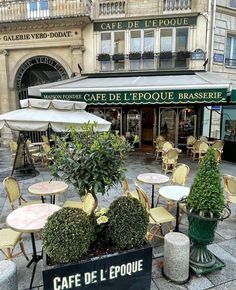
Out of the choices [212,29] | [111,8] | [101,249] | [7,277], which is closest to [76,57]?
[111,8]

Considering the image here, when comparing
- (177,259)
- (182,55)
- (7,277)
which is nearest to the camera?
(7,277)

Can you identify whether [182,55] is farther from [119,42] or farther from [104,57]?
[104,57]

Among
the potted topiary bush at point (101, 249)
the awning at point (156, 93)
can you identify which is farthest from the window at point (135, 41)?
the potted topiary bush at point (101, 249)

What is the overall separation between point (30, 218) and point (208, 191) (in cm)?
269

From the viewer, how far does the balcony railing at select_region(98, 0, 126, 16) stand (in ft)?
43.6

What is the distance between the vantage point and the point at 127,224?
125 inches

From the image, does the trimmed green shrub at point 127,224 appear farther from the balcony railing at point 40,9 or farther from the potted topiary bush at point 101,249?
the balcony railing at point 40,9

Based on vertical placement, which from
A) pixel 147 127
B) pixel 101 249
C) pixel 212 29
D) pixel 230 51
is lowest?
pixel 101 249

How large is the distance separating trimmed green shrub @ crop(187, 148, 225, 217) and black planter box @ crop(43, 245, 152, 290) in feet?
3.28

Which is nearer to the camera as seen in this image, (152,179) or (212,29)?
(152,179)

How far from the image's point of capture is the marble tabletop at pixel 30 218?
340 centimetres

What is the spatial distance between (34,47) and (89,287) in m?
14.2

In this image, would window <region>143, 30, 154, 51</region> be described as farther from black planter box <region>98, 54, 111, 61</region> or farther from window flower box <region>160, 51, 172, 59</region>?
black planter box <region>98, 54, 111, 61</region>

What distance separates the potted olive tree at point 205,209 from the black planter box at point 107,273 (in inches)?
36.0
